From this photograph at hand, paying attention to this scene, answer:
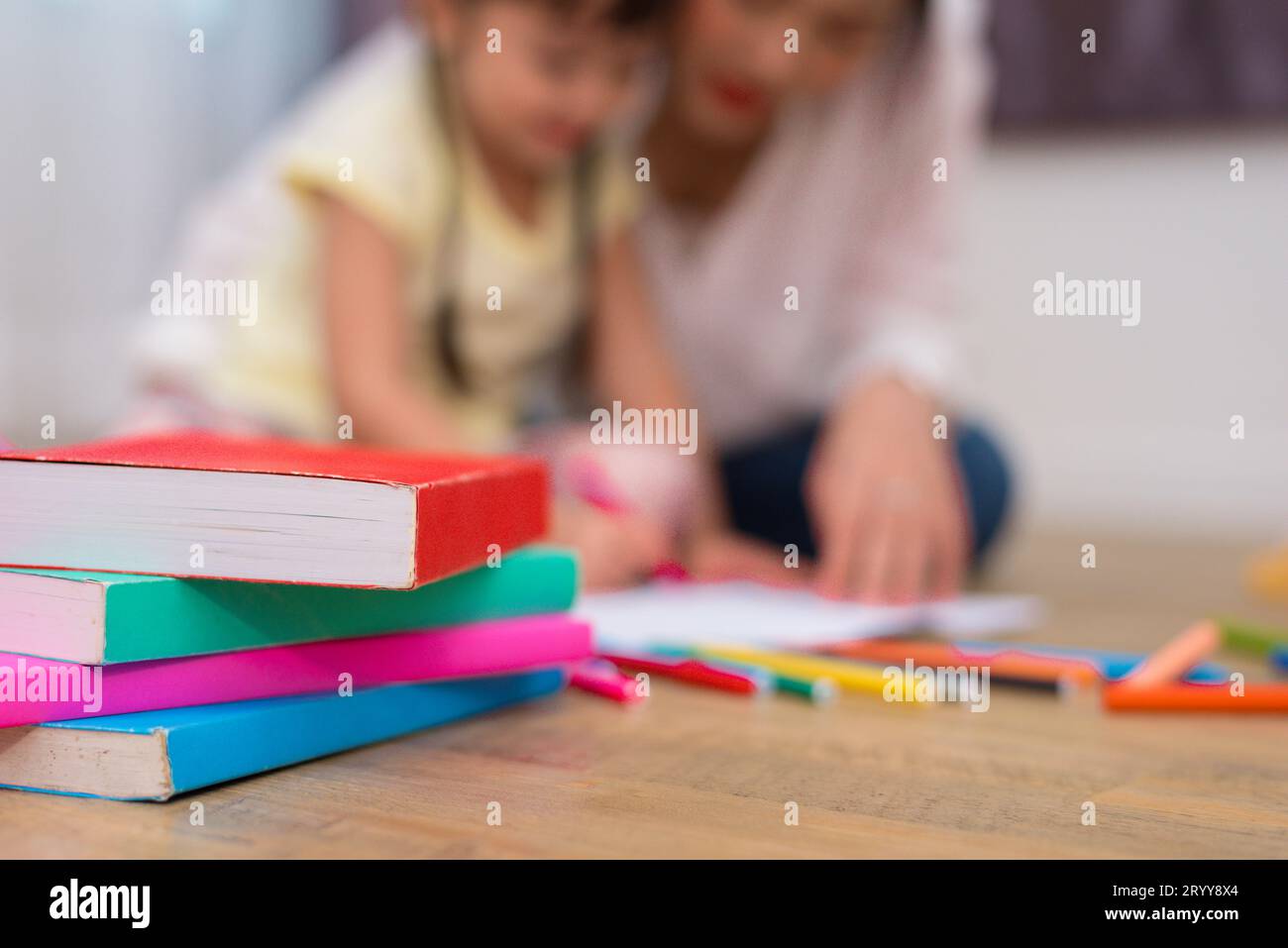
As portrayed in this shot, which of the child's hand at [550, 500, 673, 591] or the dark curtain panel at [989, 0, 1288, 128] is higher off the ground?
the dark curtain panel at [989, 0, 1288, 128]

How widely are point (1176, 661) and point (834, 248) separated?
0.67 metres

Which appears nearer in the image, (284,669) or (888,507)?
(284,669)

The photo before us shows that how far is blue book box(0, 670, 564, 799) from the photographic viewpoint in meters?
0.42

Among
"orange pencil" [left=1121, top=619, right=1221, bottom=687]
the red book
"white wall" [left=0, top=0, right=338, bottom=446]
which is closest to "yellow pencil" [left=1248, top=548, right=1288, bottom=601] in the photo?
"orange pencil" [left=1121, top=619, right=1221, bottom=687]

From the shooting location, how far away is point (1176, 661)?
665 mm

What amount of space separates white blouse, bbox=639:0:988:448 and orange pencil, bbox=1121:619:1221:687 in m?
0.43

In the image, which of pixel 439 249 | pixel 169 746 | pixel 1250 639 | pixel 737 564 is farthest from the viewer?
pixel 439 249

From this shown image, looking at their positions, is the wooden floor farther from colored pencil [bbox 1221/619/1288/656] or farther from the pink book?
colored pencil [bbox 1221/619/1288/656]

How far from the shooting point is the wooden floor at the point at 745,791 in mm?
399

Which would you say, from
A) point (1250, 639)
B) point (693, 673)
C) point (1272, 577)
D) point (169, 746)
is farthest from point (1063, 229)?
point (169, 746)

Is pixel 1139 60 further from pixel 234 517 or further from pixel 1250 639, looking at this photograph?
pixel 234 517
